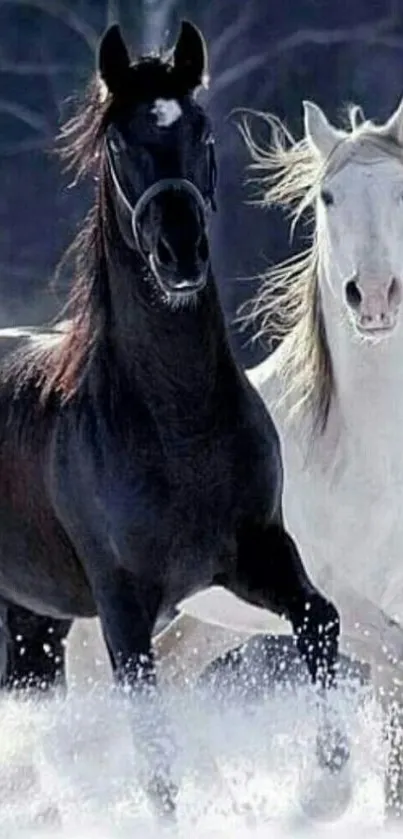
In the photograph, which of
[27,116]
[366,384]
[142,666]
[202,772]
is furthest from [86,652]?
[27,116]

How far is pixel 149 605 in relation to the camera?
325cm

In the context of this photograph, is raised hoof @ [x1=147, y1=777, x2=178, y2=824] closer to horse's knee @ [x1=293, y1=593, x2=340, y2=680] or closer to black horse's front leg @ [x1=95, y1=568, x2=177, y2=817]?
black horse's front leg @ [x1=95, y1=568, x2=177, y2=817]

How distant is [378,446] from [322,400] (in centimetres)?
11

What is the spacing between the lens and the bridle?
10.1 feet

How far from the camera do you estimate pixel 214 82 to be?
21.6 feet

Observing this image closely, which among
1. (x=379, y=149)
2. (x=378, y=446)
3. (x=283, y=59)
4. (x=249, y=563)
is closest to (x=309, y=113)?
(x=379, y=149)

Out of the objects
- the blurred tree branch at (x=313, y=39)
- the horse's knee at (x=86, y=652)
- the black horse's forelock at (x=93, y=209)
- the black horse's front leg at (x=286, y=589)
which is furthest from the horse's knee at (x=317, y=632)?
the blurred tree branch at (x=313, y=39)

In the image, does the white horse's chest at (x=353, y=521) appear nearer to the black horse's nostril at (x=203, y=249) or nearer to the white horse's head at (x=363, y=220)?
the white horse's head at (x=363, y=220)

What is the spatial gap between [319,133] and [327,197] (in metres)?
0.24

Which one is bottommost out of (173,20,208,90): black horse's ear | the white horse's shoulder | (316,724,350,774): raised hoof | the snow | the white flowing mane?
the snow

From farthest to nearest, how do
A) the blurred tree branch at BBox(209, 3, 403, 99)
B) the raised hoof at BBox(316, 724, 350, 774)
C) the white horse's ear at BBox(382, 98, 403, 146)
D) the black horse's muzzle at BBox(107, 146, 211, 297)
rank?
the blurred tree branch at BBox(209, 3, 403, 99)
the white horse's ear at BBox(382, 98, 403, 146)
the raised hoof at BBox(316, 724, 350, 774)
the black horse's muzzle at BBox(107, 146, 211, 297)

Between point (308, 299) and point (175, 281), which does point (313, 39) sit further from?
point (175, 281)

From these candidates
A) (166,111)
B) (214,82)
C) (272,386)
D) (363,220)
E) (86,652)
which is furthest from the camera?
(214,82)

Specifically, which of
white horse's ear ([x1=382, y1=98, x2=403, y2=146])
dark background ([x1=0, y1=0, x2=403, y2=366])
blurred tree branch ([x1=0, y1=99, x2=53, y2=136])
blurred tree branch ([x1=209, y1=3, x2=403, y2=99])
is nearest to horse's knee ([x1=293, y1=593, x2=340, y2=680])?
white horse's ear ([x1=382, y1=98, x2=403, y2=146])
